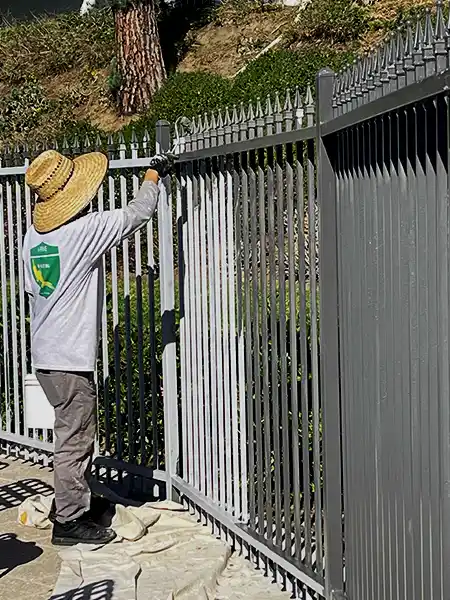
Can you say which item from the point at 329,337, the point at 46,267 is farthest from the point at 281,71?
the point at 329,337

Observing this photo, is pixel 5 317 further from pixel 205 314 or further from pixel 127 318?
pixel 205 314

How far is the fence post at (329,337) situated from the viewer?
4477 mm

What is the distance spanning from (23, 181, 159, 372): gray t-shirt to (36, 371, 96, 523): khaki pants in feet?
0.33

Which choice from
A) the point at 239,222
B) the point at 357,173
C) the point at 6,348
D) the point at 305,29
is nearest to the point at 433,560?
the point at 357,173

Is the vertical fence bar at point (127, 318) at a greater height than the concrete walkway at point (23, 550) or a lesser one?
greater

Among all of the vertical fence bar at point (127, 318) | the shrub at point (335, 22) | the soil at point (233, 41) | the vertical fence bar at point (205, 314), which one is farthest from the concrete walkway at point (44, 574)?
the soil at point (233, 41)

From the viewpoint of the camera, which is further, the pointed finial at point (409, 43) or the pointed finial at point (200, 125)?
the pointed finial at point (200, 125)

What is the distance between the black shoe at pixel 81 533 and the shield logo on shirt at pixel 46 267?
4.08 ft

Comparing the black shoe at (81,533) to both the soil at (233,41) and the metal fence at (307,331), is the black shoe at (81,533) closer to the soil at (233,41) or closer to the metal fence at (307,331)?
the metal fence at (307,331)

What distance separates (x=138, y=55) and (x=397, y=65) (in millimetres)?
14547

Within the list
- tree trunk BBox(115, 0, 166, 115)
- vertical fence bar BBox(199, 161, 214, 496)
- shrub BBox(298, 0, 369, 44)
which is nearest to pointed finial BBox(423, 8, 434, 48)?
vertical fence bar BBox(199, 161, 214, 496)

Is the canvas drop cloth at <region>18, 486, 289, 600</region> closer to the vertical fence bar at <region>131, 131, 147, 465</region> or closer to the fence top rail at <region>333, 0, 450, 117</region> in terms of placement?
the vertical fence bar at <region>131, 131, 147, 465</region>

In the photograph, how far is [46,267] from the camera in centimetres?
596

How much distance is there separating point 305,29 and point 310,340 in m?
13.0
